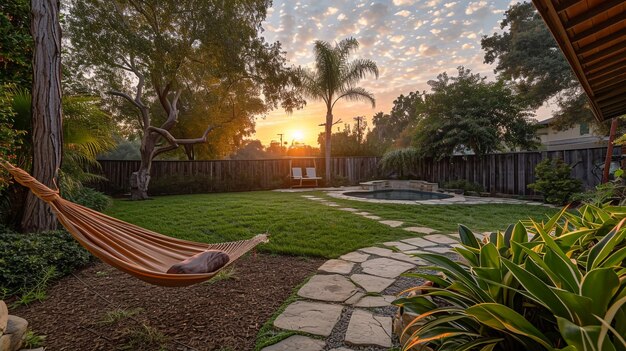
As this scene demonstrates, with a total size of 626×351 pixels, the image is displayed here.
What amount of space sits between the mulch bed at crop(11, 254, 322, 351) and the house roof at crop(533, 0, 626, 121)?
2.34m

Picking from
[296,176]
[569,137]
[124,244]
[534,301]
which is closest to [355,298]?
[534,301]

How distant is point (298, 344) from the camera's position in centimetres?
143

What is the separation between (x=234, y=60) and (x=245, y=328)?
695 cm

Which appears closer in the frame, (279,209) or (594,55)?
(594,55)

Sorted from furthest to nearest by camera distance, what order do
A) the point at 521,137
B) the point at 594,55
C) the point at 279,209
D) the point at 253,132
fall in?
the point at 253,132
the point at 521,137
the point at 279,209
the point at 594,55

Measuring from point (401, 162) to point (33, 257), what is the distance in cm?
1028

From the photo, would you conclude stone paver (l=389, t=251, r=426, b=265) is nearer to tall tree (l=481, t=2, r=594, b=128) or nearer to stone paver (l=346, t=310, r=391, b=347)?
stone paver (l=346, t=310, r=391, b=347)

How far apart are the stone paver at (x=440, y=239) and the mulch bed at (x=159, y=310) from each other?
1602 mm

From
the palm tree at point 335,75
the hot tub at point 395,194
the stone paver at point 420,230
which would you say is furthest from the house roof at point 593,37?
the palm tree at point 335,75

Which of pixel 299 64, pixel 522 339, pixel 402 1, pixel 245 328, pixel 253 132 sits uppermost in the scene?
pixel 299 64

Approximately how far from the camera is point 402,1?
554cm

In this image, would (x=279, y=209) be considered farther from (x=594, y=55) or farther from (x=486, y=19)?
(x=486, y=19)

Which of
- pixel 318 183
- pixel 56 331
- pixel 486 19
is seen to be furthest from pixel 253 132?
pixel 56 331

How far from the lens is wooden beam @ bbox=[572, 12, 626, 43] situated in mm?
1682
